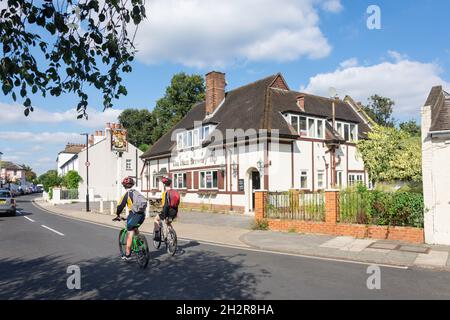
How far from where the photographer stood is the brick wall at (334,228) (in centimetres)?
1173

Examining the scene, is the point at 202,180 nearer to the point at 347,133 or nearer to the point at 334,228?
the point at 347,133

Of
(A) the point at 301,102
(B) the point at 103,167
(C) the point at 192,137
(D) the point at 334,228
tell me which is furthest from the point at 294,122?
(B) the point at 103,167

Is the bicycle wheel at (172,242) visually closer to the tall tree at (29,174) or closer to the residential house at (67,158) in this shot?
the residential house at (67,158)

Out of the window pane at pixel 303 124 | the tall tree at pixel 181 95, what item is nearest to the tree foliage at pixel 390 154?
the window pane at pixel 303 124

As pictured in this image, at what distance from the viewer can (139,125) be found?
62.6m

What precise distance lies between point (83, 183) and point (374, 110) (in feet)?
135

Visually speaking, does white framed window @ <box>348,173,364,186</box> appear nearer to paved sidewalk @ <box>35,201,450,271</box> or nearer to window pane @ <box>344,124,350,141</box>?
window pane @ <box>344,124,350,141</box>

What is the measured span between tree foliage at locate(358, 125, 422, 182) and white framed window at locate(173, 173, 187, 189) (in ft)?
44.7

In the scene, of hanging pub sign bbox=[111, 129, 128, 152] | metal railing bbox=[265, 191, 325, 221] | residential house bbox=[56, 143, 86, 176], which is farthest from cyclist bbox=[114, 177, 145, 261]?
residential house bbox=[56, 143, 86, 176]

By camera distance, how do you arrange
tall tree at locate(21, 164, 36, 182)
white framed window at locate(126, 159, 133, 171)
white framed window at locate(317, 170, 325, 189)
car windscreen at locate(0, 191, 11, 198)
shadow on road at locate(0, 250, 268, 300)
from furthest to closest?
tall tree at locate(21, 164, 36, 182), white framed window at locate(126, 159, 133, 171), white framed window at locate(317, 170, 325, 189), car windscreen at locate(0, 191, 11, 198), shadow on road at locate(0, 250, 268, 300)

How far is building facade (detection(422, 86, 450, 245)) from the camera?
1118 cm

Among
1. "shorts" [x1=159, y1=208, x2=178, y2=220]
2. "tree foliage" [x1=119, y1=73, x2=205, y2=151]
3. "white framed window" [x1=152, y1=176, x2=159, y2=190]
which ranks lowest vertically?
"shorts" [x1=159, y1=208, x2=178, y2=220]

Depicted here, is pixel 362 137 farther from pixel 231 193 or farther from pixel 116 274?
pixel 116 274
